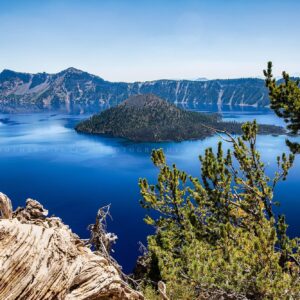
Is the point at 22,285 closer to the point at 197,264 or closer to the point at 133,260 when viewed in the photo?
the point at 197,264

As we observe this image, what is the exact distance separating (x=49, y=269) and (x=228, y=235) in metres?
12.9

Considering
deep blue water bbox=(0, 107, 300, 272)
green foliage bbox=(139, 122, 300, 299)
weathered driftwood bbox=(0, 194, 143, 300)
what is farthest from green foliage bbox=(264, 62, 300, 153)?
deep blue water bbox=(0, 107, 300, 272)

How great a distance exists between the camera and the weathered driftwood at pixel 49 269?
9.38 m

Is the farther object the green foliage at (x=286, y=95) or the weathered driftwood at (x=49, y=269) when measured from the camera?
the green foliage at (x=286, y=95)

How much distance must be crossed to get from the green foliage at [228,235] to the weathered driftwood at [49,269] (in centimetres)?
697

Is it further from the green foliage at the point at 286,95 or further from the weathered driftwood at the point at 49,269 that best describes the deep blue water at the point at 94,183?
the weathered driftwood at the point at 49,269

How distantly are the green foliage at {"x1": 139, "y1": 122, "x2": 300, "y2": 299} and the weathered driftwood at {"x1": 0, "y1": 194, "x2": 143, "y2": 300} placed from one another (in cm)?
697

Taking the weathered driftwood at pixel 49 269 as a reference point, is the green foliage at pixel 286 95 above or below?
above

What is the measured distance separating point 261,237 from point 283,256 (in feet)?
25.3

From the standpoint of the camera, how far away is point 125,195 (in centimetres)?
11062

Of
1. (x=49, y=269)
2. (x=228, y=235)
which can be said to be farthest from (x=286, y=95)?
(x=49, y=269)

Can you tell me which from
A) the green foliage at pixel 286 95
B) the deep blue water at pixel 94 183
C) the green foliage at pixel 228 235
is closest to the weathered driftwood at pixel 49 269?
the green foliage at pixel 228 235

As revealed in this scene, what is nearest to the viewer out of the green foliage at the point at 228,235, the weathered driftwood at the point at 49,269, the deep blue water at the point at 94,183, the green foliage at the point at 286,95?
the weathered driftwood at the point at 49,269

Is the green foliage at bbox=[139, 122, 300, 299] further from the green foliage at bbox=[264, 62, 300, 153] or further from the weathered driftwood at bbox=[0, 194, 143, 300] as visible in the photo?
the weathered driftwood at bbox=[0, 194, 143, 300]
